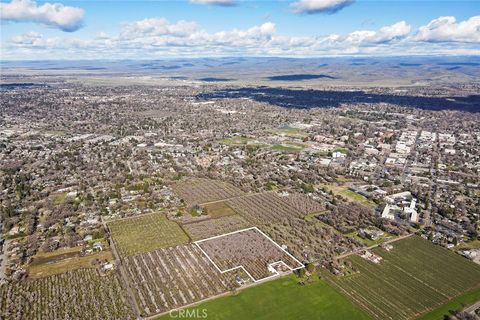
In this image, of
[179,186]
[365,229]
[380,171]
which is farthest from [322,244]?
[380,171]

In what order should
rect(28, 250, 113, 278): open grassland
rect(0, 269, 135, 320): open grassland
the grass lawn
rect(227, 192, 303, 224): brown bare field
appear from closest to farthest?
rect(0, 269, 135, 320): open grassland, the grass lawn, rect(28, 250, 113, 278): open grassland, rect(227, 192, 303, 224): brown bare field

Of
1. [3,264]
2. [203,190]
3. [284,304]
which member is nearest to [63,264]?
[3,264]

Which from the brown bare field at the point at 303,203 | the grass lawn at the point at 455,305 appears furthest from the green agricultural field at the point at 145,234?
the grass lawn at the point at 455,305

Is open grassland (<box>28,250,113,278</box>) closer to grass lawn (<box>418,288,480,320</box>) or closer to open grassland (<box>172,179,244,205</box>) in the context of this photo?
open grassland (<box>172,179,244,205</box>)

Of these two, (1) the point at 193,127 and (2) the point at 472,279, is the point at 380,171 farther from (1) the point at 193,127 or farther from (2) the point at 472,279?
(1) the point at 193,127

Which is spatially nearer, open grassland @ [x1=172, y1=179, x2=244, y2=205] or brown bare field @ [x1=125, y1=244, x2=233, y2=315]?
brown bare field @ [x1=125, y1=244, x2=233, y2=315]

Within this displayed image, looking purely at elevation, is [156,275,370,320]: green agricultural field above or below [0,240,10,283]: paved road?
below

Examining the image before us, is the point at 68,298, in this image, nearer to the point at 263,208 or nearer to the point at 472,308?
the point at 263,208

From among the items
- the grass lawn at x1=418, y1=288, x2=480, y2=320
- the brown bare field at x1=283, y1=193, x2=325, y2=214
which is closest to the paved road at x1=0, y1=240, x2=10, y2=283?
the brown bare field at x1=283, y1=193, x2=325, y2=214

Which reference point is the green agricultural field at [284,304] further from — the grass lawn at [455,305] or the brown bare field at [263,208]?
the brown bare field at [263,208]
